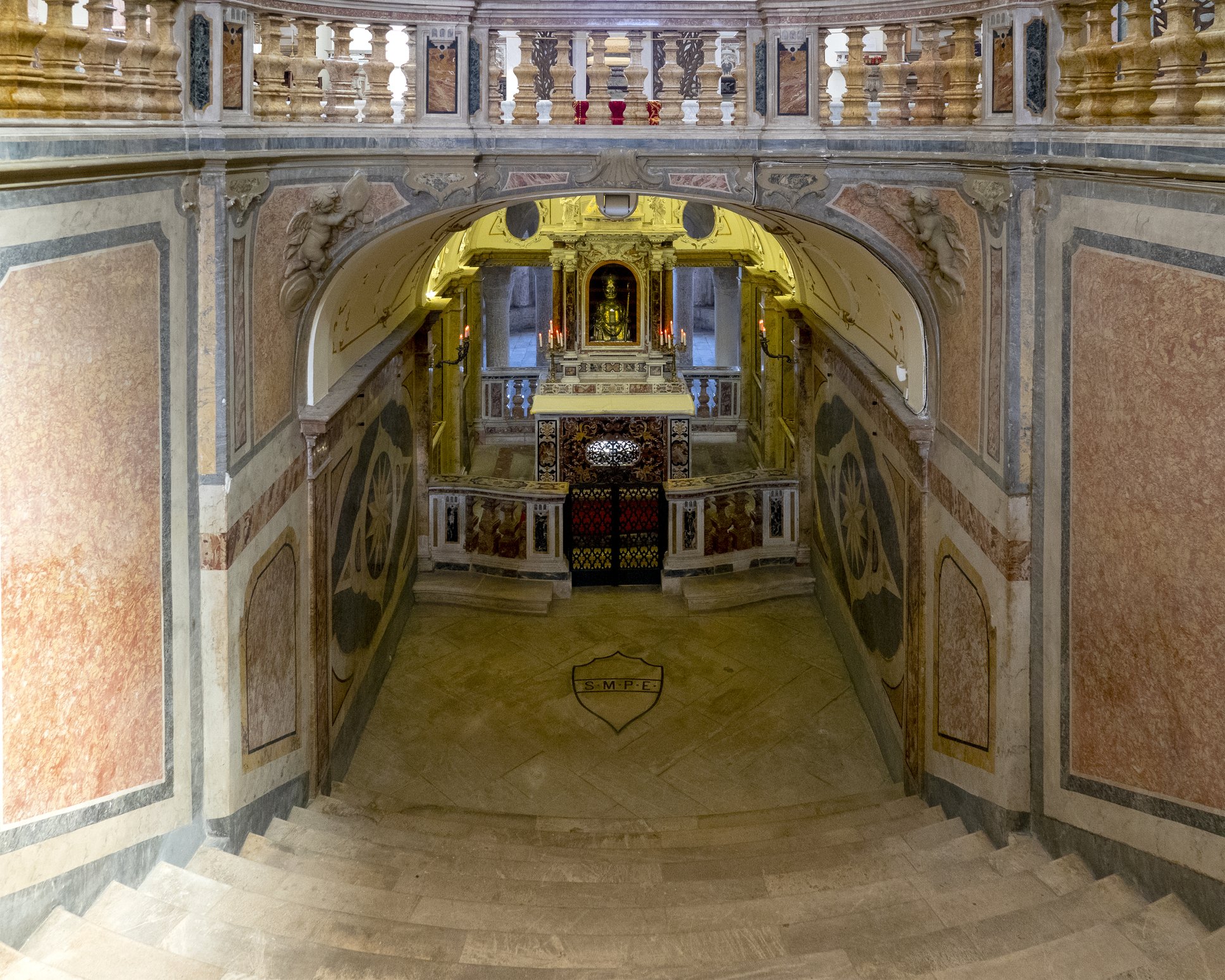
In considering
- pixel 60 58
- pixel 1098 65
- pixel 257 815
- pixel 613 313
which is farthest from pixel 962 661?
pixel 613 313

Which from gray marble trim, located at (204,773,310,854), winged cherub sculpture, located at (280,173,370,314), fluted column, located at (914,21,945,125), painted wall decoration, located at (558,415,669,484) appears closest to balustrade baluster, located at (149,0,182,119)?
winged cherub sculpture, located at (280,173,370,314)

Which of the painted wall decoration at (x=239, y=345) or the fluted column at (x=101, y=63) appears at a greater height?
the fluted column at (x=101, y=63)

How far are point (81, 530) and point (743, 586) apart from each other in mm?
7177

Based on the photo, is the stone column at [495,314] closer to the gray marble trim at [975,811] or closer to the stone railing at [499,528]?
the stone railing at [499,528]

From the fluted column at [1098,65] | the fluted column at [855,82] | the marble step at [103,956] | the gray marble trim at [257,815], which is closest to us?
the marble step at [103,956]

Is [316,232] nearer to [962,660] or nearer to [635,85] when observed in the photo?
[635,85]

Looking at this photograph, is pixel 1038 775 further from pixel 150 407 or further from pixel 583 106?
pixel 583 106

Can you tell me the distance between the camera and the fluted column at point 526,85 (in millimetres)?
6816

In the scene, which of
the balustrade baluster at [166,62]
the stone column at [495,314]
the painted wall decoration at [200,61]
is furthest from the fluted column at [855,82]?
the stone column at [495,314]

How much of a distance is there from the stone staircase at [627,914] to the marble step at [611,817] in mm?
302

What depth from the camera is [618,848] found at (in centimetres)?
693

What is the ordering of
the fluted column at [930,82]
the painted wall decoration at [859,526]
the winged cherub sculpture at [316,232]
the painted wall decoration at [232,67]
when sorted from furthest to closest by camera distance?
1. the painted wall decoration at [859,526]
2. the winged cherub sculpture at [316,232]
3. the fluted column at [930,82]
4. the painted wall decoration at [232,67]

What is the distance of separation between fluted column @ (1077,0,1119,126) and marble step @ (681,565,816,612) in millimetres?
6409

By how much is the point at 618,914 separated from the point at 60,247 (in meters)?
3.55
